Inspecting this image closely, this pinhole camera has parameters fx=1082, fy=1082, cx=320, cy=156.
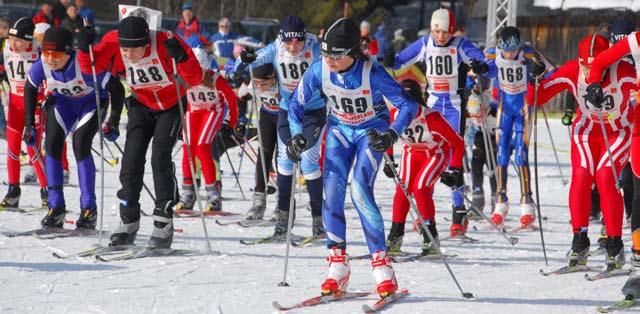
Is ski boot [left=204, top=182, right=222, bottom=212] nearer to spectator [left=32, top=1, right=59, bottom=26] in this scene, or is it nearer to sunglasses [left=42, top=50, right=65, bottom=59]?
sunglasses [left=42, top=50, right=65, bottom=59]

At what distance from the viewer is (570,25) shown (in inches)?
1134

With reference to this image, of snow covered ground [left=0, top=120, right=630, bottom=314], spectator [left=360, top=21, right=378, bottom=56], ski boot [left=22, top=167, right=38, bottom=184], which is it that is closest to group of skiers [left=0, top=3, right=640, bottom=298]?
snow covered ground [left=0, top=120, right=630, bottom=314]

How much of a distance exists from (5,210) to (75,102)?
6.50 feet

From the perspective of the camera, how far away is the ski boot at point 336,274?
21.5ft

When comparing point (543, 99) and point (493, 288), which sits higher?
point (543, 99)

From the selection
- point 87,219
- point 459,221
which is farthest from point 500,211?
point 87,219

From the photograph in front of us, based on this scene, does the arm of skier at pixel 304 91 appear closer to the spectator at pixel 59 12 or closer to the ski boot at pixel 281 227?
the ski boot at pixel 281 227

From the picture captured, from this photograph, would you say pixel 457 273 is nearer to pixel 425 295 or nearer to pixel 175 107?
pixel 425 295

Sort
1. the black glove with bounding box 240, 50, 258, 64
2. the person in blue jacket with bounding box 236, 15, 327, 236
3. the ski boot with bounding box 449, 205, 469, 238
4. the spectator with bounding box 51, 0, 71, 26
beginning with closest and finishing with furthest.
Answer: the person in blue jacket with bounding box 236, 15, 327, 236
the ski boot with bounding box 449, 205, 469, 238
the black glove with bounding box 240, 50, 258, 64
the spectator with bounding box 51, 0, 71, 26

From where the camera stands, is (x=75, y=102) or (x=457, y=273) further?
(x=75, y=102)

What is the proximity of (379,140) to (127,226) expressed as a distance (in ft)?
9.26

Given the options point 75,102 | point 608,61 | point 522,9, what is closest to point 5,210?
point 75,102

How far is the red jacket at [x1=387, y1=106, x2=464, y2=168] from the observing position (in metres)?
8.19

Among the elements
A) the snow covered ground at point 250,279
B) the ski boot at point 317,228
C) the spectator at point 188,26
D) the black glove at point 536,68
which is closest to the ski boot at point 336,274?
the snow covered ground at point 250,279
